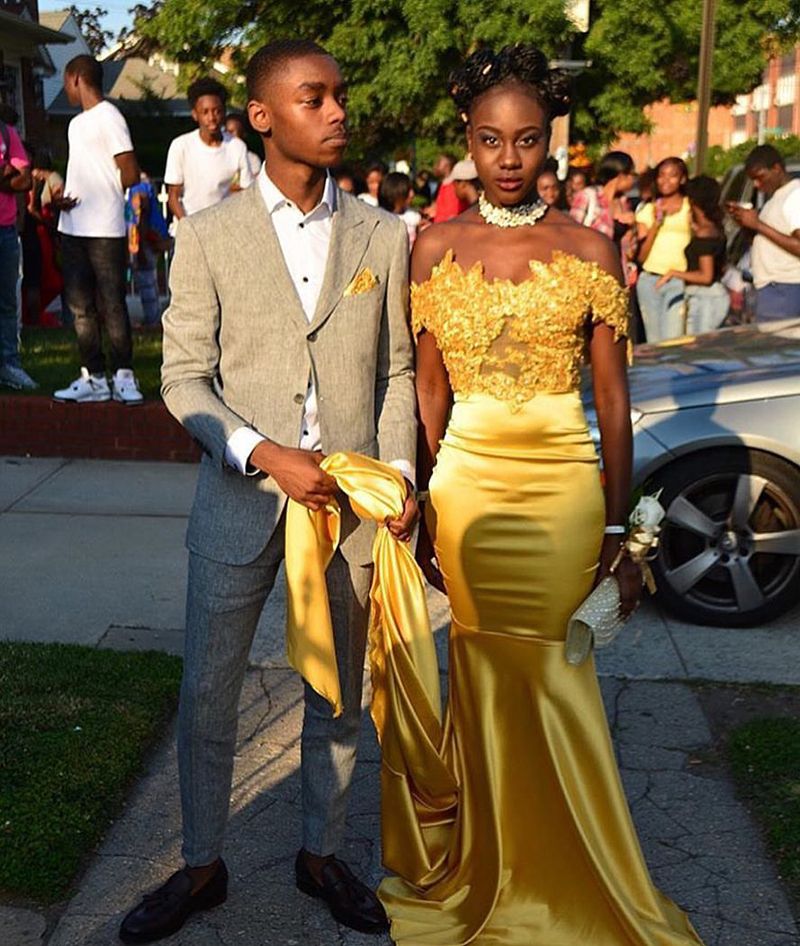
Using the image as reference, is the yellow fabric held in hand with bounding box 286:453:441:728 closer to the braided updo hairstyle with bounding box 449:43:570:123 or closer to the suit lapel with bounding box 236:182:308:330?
the suit lapel with bounding box 236:182:308:330

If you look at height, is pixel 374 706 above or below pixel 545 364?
below

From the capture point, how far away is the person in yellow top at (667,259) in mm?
9266

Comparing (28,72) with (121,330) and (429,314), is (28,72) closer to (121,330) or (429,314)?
(121,330)

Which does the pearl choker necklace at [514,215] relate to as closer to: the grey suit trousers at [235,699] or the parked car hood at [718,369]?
the grey suit trousers at [235,699]

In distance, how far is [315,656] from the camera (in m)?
3.13

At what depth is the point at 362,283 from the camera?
10.0 ft

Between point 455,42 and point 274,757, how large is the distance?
17.7 metres

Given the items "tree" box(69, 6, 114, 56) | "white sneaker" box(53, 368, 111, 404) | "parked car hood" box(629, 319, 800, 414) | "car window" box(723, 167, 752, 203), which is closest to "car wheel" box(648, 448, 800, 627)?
"parked car hood" box(629, 319, 800, 414)

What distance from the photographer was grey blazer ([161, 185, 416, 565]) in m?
3.00

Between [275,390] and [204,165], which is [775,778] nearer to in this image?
[275,390]

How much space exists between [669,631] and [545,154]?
289cm

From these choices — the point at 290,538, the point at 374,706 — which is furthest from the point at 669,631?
the point at 290,538

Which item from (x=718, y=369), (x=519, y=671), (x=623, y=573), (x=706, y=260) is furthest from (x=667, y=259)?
(x=519, y=671)

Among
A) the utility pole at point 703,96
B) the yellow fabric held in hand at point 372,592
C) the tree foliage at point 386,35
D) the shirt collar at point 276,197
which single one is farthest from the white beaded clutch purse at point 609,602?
the tree foliage at point 386,35
